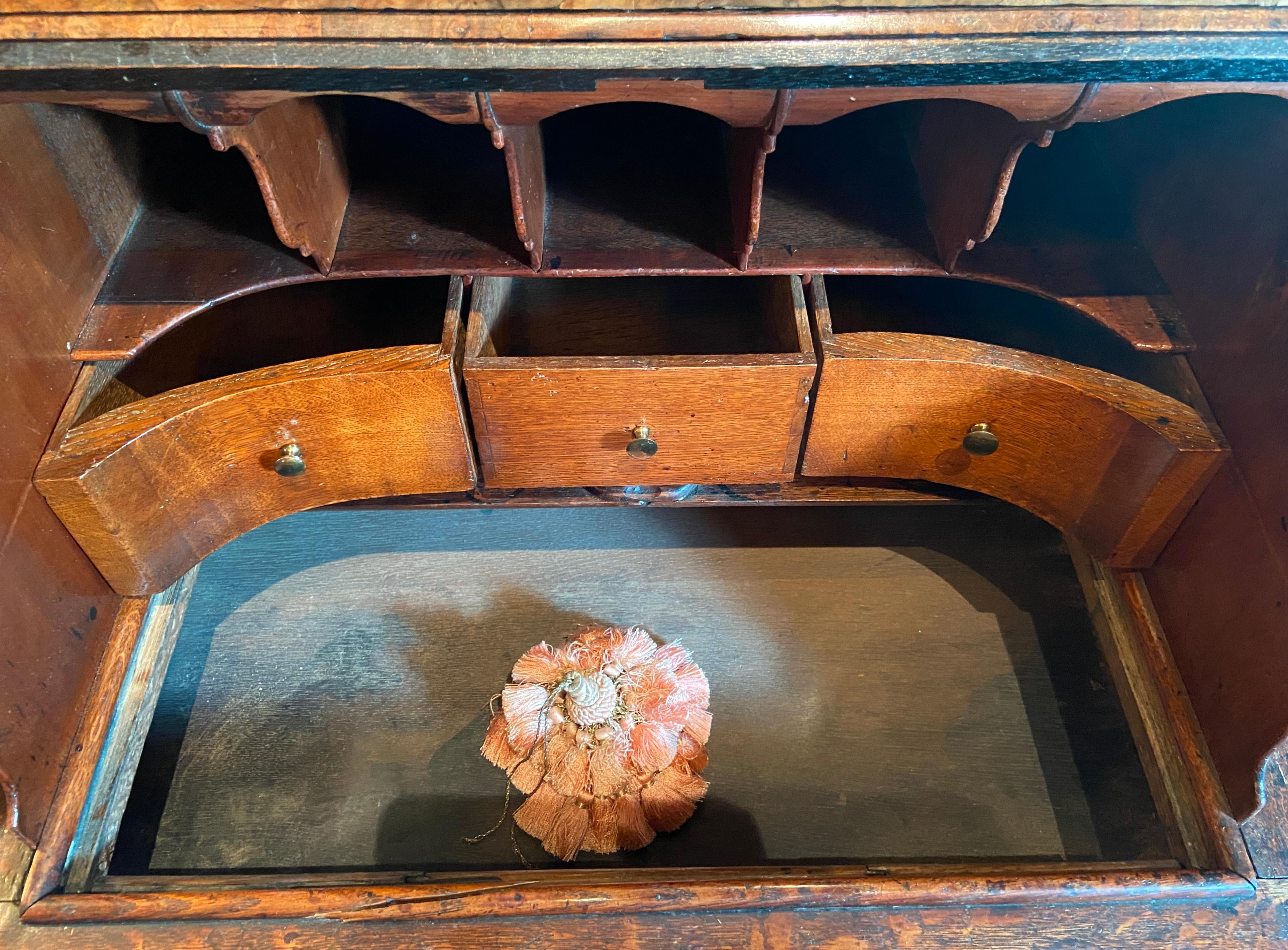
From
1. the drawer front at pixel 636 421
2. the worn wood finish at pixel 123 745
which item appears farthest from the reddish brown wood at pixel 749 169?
the worn wood finish at pixel 123 745

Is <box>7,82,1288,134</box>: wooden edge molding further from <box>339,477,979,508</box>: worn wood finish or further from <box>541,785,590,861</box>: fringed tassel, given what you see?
<box>541,785,590,861</box>: fringed tassel

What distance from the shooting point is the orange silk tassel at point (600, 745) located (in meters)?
1.01

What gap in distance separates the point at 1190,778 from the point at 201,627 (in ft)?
4.02

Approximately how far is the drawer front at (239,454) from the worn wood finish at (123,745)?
0.10 meters

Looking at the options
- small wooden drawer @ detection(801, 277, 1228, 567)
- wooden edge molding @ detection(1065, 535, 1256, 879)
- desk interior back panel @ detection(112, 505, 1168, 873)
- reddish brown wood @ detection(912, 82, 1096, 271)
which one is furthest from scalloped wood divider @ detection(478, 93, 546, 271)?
wooden edge molding @ detection(1065, 535, 1256, 879)

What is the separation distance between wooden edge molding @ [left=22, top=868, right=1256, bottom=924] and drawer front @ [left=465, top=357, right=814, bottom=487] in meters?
0.43

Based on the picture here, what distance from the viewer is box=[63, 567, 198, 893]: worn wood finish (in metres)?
0.87

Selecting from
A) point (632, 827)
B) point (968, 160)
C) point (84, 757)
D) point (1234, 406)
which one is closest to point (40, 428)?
point (84, 757)

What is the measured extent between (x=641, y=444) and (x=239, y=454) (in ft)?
1.41

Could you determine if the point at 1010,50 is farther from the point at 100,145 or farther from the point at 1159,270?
the point at 100,145

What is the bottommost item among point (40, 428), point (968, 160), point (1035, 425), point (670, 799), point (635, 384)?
point (670, 799)

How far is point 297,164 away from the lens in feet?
2.78

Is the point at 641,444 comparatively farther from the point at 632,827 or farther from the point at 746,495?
the point at 632,827

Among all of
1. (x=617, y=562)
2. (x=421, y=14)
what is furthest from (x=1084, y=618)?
(x=421, y=14)
